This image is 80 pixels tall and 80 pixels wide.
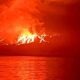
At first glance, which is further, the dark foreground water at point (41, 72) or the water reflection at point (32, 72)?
the dark foreground water at point (41, 72)

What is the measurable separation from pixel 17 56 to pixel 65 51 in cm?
789

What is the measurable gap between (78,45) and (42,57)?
6.40m

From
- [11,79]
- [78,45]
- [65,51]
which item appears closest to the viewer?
[11,79]

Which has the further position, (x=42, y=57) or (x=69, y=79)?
(x=42, y=57)

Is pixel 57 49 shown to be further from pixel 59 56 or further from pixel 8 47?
pixel 8 47

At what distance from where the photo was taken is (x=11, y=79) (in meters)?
27.9

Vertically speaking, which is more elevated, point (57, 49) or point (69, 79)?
point (57, 49)

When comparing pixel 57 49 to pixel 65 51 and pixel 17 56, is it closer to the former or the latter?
pixel 65 51

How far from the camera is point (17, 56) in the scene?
234 feet

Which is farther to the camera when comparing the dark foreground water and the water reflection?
the dark foreground water

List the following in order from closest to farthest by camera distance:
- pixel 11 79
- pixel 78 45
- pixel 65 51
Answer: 1. pixel 11 79
2. pixel 78 45
3. pixel 65 51

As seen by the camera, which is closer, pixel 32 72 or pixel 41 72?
pixel 41 72

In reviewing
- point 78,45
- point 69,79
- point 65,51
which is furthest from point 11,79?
point 65,51

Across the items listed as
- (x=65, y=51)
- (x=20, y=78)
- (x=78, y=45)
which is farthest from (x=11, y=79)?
(x=65, y=51)
